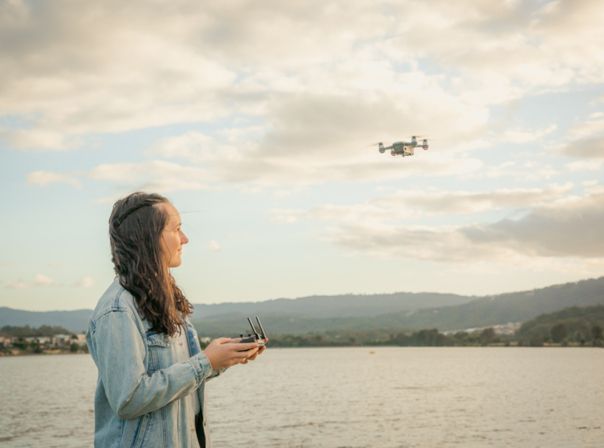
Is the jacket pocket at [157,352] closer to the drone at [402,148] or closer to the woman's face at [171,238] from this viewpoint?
the woman's face at [171,238]

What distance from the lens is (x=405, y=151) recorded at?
5362 centimetres

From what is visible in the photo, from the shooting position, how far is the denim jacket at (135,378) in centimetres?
418

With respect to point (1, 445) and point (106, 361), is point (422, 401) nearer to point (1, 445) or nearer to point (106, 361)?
point (1, 445)

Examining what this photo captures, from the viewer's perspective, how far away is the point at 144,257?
451cm

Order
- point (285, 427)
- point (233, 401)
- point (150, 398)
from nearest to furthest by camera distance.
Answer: point (150, 398)
point (285, 427)
point (233, 401)

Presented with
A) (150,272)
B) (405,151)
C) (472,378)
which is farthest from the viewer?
(472,378)

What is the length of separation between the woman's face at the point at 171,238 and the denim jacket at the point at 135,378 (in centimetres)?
34

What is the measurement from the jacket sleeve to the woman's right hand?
23 centimetres

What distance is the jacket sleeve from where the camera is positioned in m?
4.16

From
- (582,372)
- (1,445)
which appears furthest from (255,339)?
(582,372)

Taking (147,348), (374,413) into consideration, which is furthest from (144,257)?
(374,413)

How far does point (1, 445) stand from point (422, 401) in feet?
150

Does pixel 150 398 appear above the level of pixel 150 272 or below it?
below

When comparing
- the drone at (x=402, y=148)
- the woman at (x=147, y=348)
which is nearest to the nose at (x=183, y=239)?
the woman at (x=147, y=348)
